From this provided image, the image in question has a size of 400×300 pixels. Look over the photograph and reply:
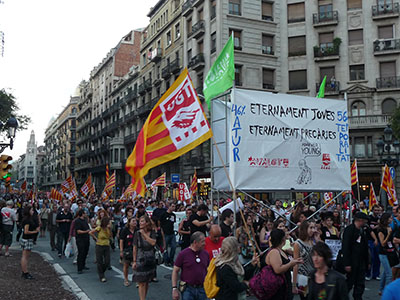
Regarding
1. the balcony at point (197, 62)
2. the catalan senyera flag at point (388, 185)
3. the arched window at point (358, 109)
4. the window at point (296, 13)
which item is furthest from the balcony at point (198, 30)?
the catalan senyera flag at point (388, 185)

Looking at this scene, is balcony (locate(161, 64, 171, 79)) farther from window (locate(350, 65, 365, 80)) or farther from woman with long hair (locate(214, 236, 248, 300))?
woman with long hair (locate(214, 236, 248, 300))

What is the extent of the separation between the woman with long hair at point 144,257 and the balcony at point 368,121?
27.6 m

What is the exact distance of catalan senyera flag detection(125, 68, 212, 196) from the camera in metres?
7.55

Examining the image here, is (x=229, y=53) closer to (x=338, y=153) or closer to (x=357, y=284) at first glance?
(x=338, y=153)

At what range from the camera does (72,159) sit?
3282 inches

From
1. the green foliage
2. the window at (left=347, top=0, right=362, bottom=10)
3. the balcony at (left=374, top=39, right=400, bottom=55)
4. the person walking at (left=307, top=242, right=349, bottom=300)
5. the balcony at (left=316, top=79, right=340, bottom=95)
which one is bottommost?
the person walking at (left=307, top=242, right=349, bottom=300)

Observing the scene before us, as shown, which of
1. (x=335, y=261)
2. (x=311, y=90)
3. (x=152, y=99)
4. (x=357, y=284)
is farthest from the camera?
(x=152, y=99)

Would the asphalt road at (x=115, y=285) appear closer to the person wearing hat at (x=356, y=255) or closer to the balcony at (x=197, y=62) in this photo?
the person wearing hat at (x=356, y=255)

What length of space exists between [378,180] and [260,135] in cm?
2616

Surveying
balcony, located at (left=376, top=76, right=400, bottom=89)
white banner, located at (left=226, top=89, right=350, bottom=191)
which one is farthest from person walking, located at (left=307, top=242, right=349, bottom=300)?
balcony, located at (left=376, top=76, right=400, bottom=89)

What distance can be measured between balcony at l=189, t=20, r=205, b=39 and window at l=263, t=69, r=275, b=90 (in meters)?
6.63

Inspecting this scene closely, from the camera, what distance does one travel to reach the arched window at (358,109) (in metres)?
32.1

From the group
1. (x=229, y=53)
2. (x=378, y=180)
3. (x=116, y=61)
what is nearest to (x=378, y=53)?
(x=378, y=180)

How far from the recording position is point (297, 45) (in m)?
34.2
